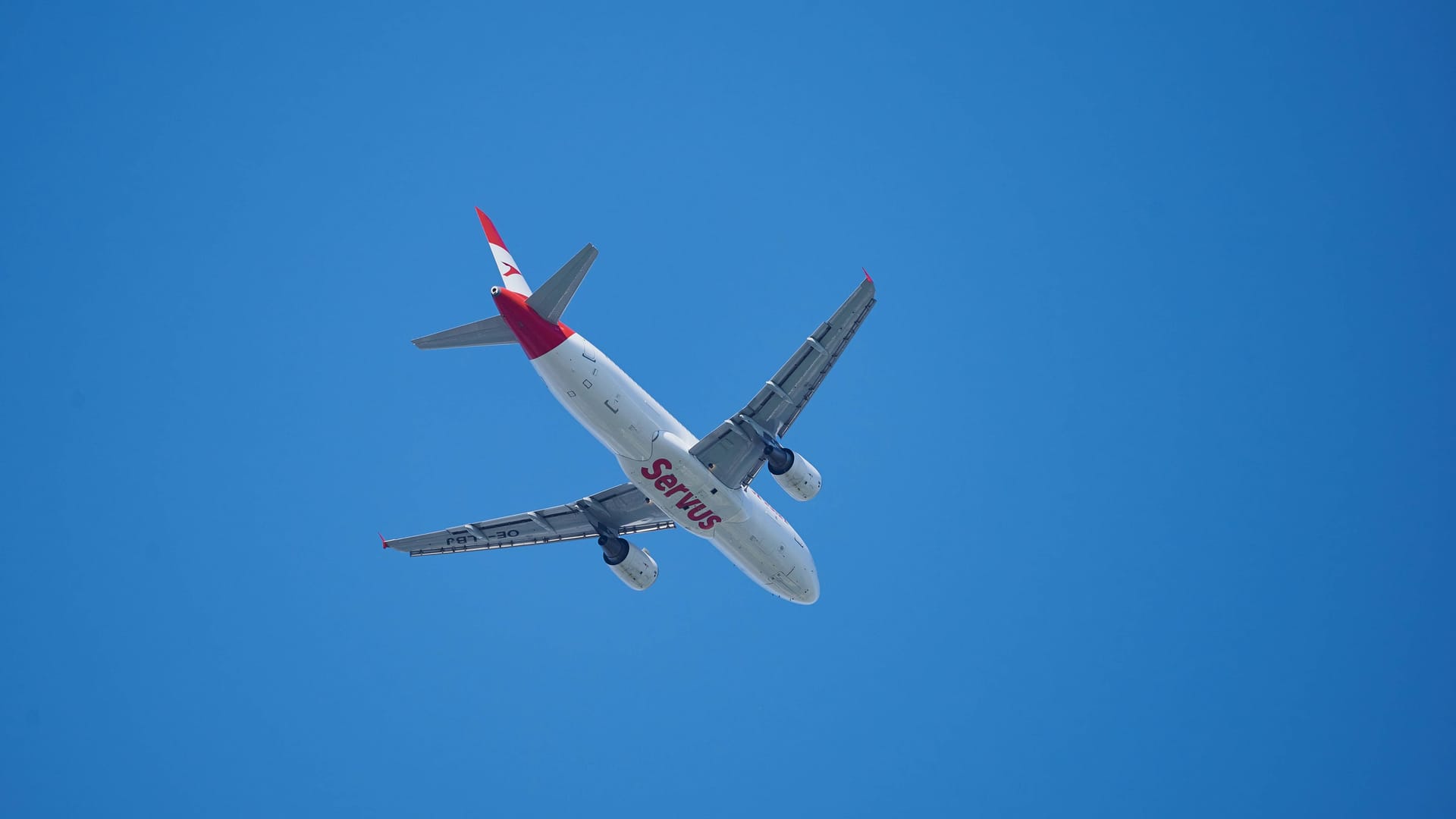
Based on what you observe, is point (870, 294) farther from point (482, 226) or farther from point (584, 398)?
point (482, 226)

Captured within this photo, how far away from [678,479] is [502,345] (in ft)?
21.0

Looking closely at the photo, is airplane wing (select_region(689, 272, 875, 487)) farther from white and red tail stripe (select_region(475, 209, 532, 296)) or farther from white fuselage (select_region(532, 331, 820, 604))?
white and red tail stripe (select_region(475, 209, 532, 296))

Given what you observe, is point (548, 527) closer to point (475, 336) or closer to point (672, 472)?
point (672, 472)

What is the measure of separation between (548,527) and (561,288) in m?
12.8

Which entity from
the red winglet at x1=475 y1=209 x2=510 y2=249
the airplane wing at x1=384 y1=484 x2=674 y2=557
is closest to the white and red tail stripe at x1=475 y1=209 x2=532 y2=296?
the red winglet at x1=475 y1=209 x2=510 y2=249

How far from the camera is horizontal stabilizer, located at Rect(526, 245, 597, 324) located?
26016mm

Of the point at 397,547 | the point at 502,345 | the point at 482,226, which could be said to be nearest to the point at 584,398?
the point at 502,345

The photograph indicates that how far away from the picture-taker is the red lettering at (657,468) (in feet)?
96.6

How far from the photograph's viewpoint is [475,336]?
27.3 meters

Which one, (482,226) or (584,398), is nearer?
(584,398)

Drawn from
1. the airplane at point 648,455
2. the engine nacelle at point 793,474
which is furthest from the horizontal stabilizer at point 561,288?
the engine nacelle at point 793,474

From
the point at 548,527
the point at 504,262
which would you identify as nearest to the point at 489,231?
the point at 504,262

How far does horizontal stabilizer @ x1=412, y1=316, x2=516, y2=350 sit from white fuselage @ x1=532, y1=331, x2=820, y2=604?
3.93 feet

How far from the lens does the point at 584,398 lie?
2750 centimetres
